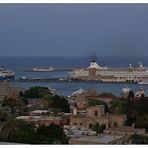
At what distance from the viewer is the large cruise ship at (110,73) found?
4672mm

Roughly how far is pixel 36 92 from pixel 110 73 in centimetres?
156

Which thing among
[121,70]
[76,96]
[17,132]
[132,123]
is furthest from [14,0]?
[121,70]

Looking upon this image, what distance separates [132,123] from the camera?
3.97 m

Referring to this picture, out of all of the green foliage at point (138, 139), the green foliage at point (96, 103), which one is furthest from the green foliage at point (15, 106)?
the green foliage at point (138, 139)

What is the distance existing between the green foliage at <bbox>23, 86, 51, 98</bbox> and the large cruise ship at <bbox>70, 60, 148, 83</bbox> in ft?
1.29

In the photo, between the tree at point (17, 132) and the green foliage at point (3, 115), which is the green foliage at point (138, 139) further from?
the green foliage at point (3, 115)

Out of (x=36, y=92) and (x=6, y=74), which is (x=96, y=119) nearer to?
(x=36, y=92)

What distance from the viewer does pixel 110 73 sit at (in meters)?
5.77

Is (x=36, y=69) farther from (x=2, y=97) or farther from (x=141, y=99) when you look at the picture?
(x=141, y=99)

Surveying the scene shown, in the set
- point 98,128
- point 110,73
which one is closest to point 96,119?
point 98,128

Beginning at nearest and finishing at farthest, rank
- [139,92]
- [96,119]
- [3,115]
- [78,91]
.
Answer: [3,115]
[96,119]
[78,91]
[139,92]

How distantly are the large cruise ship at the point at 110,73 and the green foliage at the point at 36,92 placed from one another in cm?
39

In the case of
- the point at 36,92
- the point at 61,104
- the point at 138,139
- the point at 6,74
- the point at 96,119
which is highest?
the point at 6,74

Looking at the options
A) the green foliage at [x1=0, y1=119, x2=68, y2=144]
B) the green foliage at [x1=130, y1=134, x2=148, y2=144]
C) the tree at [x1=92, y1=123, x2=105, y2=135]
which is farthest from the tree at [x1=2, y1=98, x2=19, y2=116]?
the green foliage at [x1=130, y1=134, x2=148, y2=144]
